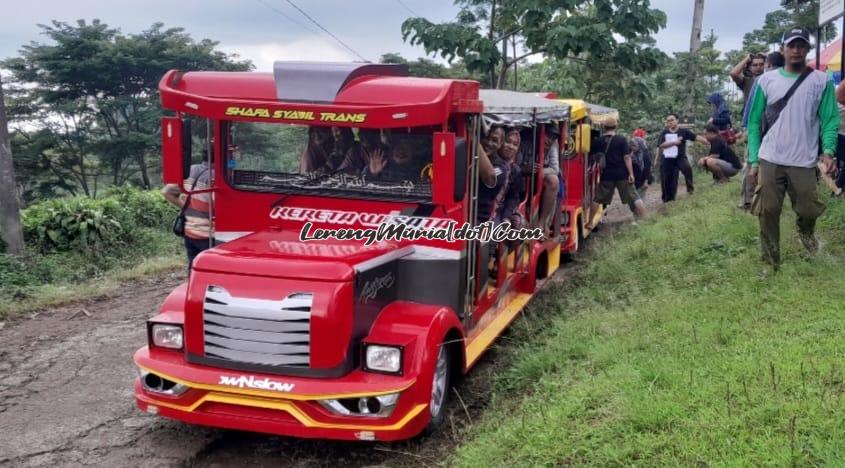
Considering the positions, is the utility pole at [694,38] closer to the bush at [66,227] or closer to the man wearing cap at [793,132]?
the man wearing cap at [793,132]

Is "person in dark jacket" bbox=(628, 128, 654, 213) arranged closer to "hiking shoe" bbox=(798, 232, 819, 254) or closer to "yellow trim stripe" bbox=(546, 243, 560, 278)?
"yellow trim stripe" bbox=(546, 243, 560, 278)

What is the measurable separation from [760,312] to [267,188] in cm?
355

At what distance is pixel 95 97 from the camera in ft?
78.5

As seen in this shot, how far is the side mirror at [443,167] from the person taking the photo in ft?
13.4

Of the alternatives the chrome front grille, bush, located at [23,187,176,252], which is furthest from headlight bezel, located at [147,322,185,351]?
bush, located at [23,187,176,252]

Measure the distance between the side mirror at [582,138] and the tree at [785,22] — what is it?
22191 millimetres

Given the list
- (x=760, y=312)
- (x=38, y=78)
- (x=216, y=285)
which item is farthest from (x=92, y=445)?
(x=38, y=78)

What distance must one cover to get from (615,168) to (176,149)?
7654 millimetres

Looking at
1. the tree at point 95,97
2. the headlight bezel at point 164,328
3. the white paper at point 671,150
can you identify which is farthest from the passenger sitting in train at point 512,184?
the tree at point 95,97

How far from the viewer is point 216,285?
4.03m

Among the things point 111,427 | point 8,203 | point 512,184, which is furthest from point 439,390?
point 8,203

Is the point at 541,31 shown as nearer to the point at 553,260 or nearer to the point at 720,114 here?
the point at 720,114

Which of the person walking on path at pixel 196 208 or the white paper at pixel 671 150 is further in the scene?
the white paper at pixel 671 150

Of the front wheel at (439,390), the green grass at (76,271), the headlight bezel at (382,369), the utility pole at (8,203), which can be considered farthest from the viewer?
the utility pole at (8,203)
